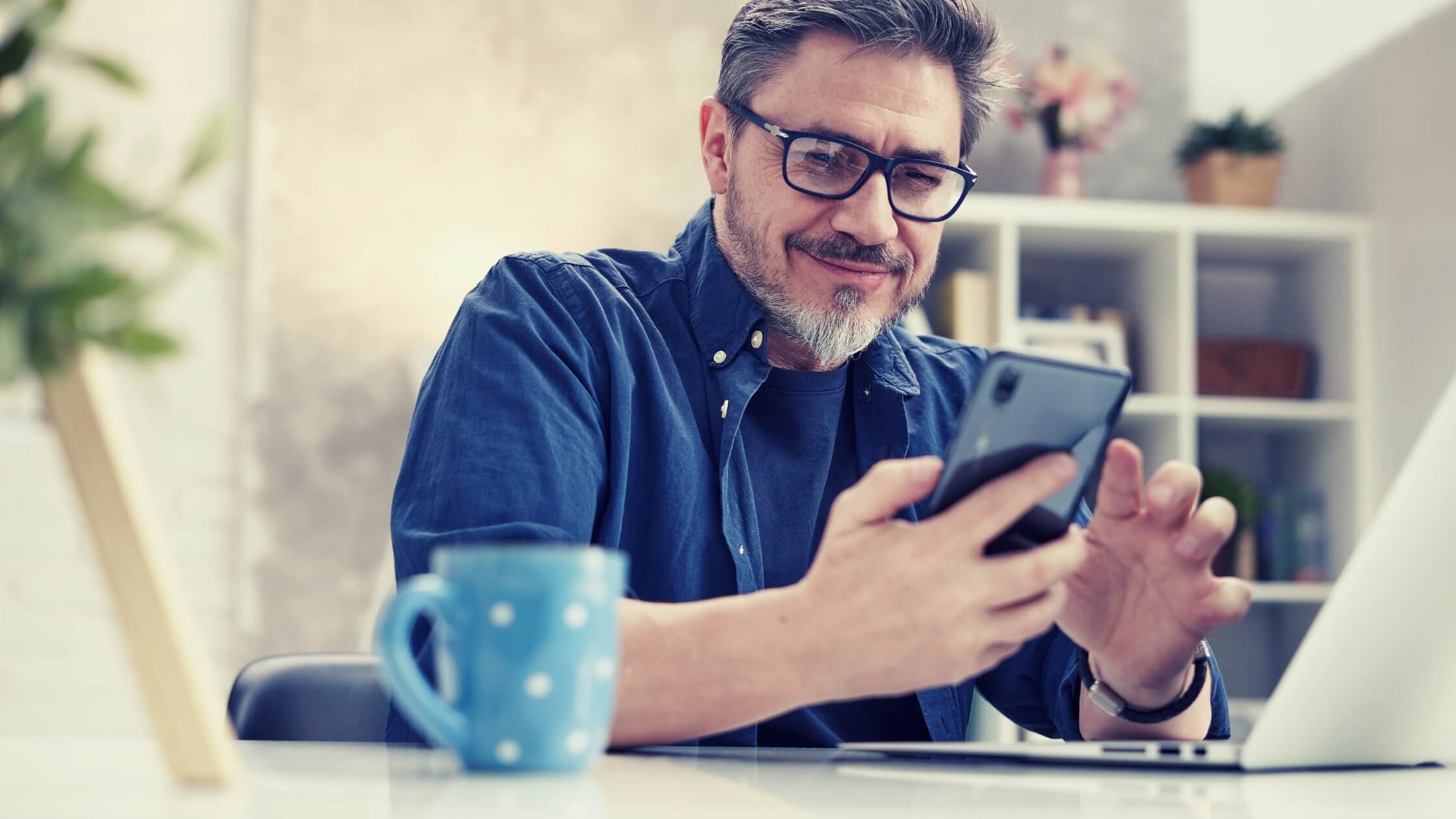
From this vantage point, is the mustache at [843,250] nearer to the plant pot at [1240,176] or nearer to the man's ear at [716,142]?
the man's ear at [716,142]

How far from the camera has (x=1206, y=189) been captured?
3371mm

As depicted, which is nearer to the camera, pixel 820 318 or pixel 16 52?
pixel 16 52

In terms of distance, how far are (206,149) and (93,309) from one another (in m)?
0.07

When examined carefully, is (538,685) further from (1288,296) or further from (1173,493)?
(1288,296)

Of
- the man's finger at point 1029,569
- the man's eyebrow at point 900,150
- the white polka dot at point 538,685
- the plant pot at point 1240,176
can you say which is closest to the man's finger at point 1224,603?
the man's finger at point 1029,569

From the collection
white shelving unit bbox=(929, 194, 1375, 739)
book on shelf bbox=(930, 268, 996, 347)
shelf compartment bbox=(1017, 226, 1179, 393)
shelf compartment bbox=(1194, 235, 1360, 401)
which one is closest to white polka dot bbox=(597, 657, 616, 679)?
white shelving unit bbox=(929, 194, 1375, 739)

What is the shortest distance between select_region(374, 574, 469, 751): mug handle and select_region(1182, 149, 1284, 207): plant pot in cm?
312

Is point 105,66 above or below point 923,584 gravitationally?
above

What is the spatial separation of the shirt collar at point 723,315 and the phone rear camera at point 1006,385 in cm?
70

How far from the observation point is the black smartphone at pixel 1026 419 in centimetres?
69

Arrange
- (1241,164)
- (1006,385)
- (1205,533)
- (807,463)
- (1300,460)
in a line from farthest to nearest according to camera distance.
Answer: (1300,460), (1241,164), (807,463), (1205,533), (1006,385)

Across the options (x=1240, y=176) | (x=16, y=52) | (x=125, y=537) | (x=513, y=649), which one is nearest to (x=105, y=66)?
(x=16, y=52)

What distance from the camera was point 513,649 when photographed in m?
0.56

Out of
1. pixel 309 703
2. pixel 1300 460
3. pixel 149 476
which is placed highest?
pixel 309 703
